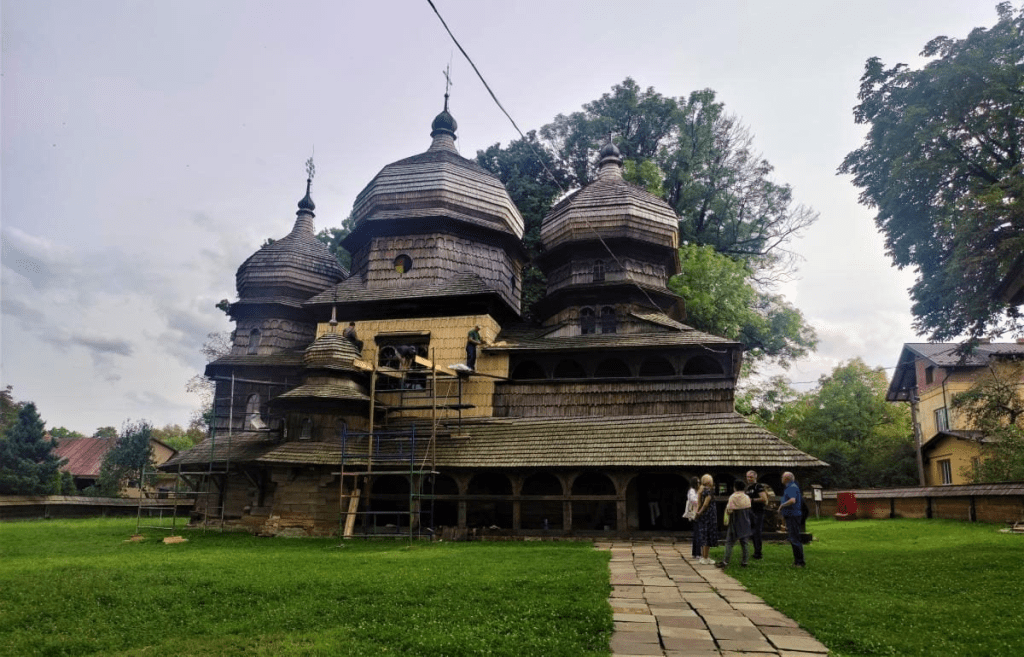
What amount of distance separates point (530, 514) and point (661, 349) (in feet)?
20.1

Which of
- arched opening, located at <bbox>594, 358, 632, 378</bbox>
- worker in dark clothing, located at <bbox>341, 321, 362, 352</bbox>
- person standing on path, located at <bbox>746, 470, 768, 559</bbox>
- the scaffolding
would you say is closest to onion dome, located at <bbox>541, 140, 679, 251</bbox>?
arched opening, located at <bbox>594, 358, 632, 378</bbox>

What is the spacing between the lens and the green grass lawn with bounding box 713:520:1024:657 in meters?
5.48

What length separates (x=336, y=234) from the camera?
3784 cm

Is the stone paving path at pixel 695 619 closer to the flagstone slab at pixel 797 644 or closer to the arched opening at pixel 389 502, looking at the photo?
the flagstone slab at pixel 797 644

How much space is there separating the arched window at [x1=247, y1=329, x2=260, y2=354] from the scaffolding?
6793 millimetres

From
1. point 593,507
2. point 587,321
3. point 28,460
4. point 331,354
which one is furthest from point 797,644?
point 28,460

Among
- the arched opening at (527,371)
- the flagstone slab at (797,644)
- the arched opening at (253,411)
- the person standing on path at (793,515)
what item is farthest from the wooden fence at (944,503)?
the arched opening at (253,411)

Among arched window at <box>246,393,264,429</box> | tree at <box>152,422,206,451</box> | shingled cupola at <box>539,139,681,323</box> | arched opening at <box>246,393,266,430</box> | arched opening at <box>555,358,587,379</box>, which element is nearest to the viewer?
arched opening at <box>555,358,587,379</box>

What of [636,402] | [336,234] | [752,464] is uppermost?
[336,234]

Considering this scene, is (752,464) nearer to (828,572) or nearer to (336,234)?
(828,572)

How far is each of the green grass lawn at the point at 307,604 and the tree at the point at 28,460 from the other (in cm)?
2319

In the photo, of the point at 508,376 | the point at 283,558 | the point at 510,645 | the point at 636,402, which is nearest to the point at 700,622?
the point at 510,645

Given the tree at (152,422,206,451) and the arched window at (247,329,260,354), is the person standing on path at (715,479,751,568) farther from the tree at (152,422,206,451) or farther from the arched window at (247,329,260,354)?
the tree at (152,422,206,451)

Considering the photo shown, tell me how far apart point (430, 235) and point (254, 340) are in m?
7.92
